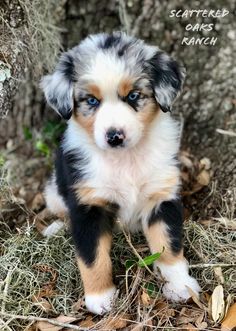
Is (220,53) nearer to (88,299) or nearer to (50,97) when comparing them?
(50,97)

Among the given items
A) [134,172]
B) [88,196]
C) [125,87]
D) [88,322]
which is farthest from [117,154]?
[88,322]

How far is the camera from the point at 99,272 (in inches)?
171

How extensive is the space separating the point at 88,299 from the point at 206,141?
7.11ft

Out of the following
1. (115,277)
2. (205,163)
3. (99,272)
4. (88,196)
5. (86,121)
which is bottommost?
(115,277)

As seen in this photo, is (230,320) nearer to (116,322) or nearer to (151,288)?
(151,288)

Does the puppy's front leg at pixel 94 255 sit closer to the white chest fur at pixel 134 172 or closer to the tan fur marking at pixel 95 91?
the white chest fur at pixel 134 172

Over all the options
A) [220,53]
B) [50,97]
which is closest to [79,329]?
[50,97]

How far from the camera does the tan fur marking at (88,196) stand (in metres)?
4.42

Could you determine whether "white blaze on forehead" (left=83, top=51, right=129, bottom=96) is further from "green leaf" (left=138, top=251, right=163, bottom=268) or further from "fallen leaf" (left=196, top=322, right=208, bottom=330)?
"fallen leaf" (left=196, top=322, right=208, bottom=330)

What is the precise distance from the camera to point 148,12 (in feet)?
19.3

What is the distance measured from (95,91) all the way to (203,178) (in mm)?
1884

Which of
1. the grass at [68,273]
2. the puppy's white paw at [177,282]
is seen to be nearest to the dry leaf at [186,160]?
the grass at [68,273]

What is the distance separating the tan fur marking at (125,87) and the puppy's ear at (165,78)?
0.73 feet

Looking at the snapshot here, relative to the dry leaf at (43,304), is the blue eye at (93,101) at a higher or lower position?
higher
